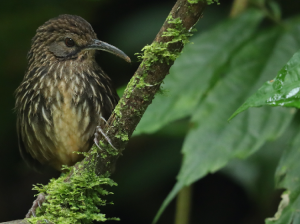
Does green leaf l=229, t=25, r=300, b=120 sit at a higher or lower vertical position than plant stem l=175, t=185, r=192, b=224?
higher

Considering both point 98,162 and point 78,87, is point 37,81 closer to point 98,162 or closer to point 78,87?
point 78,87

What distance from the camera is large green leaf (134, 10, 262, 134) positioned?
272 centimetres

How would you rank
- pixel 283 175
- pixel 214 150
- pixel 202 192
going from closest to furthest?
pixel 283 175
pixel 214 150
pixel 202 192

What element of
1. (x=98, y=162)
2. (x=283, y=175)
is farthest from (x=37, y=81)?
(x=283, y=175)

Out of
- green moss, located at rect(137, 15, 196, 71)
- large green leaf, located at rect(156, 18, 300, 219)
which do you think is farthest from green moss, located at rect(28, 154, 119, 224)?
large green leaf, located at rect(156, 18, 300, 219)

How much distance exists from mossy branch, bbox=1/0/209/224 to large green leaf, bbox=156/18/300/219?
73cm

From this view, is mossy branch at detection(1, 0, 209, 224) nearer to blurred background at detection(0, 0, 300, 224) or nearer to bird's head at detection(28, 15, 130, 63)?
bird's head at detection(28, 15, 130, 63)

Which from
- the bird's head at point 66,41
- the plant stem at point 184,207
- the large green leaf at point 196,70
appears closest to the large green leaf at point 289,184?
the large green leaf at point 196,70

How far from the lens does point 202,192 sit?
Result: 14.5ft

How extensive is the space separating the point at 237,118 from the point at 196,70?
485 mm

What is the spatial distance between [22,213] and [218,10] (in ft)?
9.61

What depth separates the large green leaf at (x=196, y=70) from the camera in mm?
2723

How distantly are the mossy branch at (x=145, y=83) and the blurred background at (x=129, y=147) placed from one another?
2101mm

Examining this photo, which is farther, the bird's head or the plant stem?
the plant stem
